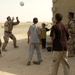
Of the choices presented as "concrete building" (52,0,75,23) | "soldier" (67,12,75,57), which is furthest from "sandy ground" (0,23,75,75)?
"concrete building" (52,0,75,23)

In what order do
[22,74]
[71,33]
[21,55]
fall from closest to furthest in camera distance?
[22,74] < [71,33] < [21,55]

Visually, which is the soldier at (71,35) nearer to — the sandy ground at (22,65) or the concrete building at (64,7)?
the sandy ground at (22,65)

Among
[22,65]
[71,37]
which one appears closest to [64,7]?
[71,37]

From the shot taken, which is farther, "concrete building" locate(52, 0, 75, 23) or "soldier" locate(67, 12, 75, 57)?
"concrete building" locate(52, 0, 75, 23)

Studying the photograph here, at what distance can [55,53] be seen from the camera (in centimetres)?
689

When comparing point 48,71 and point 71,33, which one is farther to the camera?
point 71,33

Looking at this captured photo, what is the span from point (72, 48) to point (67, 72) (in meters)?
3.88

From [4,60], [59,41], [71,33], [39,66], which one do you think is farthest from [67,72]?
[4,60]

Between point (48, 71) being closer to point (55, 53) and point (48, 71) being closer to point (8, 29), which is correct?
point (55, 53)

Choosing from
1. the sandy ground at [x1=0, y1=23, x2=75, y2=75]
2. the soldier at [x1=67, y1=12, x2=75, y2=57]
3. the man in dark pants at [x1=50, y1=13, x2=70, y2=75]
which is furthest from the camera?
the soldier at [x1=67, y1=12, x2=75, y2=57]

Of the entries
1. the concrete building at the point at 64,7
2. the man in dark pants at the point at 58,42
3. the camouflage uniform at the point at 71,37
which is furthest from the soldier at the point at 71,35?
the man in dark pants at the point at 58,42

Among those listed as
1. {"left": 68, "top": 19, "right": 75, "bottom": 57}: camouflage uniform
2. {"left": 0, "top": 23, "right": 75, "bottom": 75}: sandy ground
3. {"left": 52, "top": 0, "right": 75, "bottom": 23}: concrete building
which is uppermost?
{"left": 52, "top": 0, "right": 75, "bottom": 23}: concrete building

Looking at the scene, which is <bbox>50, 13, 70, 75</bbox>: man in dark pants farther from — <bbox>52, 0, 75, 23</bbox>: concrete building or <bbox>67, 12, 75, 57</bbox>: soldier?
<bbox>52, 0, 75, 23</bbox>: concrete building

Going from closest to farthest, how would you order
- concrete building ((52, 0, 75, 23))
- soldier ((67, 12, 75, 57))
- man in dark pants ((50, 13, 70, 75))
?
1. man in dark pants ((50, 13, 70, 75))
2. soldier ((67, 12, 75, 57))
3. concrete building ((52, 0, 75, 23))
